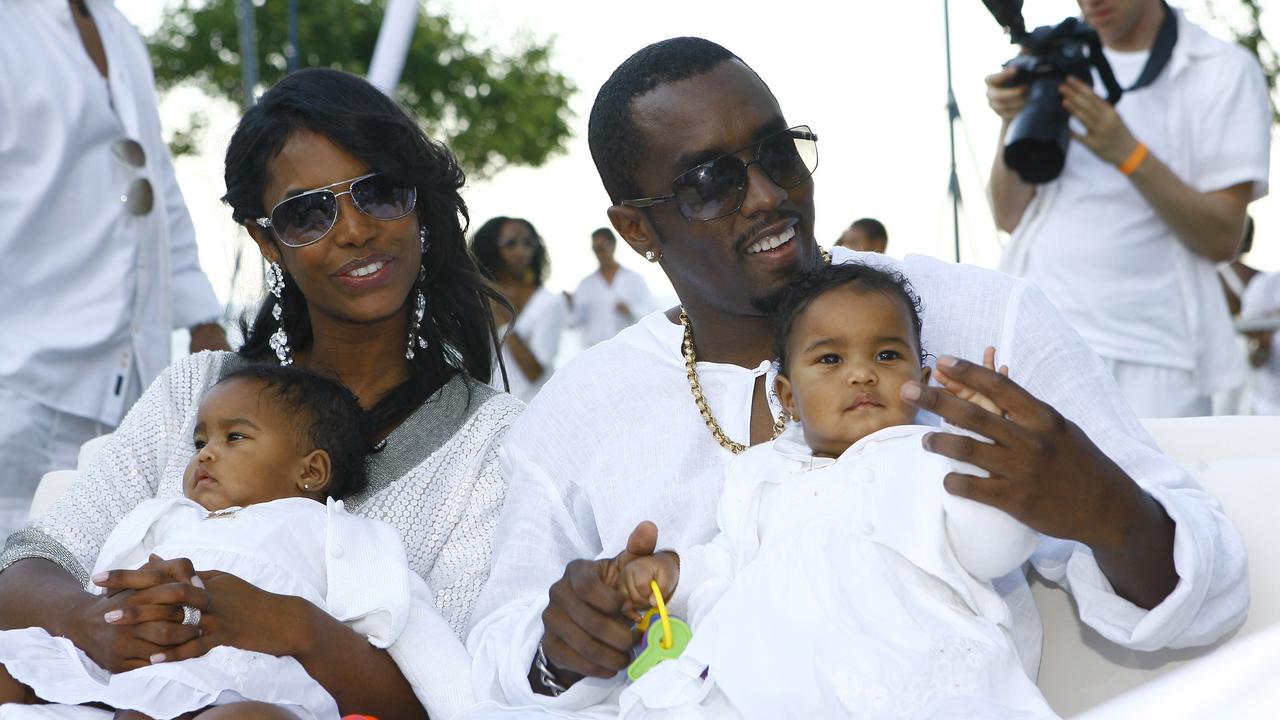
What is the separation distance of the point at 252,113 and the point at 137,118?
4.47ft

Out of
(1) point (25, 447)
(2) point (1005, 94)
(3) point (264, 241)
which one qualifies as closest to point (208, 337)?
(1) point (25, 447)

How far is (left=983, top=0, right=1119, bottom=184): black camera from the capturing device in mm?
4262

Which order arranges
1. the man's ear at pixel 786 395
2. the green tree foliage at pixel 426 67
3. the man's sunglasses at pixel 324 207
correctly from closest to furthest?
1. the man's ear at pixel 786 395
2. the man's sunglasses at pixel 324 207
3. the green tree foliage at pixel 426 67

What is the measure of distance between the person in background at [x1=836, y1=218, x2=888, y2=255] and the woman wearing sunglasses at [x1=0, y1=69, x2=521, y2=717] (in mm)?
8558

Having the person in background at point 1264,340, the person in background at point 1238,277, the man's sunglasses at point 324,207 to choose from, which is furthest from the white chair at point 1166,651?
the person in background at point 1238,277

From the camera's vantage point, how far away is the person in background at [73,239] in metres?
4.30

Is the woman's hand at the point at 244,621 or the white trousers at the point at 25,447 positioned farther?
the white trousers at the point at 25,447

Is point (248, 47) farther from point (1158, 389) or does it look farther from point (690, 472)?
point (690, 472)

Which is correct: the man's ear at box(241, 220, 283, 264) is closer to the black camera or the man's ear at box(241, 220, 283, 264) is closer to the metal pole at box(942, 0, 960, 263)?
the black camera

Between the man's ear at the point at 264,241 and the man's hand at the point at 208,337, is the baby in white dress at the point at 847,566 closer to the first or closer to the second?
the man's ear at the point at 264,241

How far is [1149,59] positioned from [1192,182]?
0.40m

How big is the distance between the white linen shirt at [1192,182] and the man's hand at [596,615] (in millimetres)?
2434

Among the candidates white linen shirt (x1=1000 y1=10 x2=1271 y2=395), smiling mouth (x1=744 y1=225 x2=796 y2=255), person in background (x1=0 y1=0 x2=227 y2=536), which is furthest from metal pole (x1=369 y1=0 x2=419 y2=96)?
smiling mouth (x1=744 y1=225 x2=796 y2=255)

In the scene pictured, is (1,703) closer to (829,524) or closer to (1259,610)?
(829,524)
